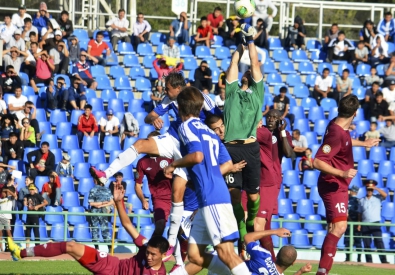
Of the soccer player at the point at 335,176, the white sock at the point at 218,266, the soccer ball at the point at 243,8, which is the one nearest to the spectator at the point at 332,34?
the soccer ball at the point at 243,8

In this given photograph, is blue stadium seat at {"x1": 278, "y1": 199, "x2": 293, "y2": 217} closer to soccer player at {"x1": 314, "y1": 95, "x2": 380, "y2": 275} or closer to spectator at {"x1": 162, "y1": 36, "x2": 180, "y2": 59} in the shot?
spectator at {"x1": 162, "y1": 36, "x2": 180, "y2": 59}

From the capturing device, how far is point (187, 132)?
9539mm

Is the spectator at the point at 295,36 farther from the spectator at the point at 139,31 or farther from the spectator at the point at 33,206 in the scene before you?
the spectator at the point at 33,206

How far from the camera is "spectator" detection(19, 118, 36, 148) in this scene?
21266 mm

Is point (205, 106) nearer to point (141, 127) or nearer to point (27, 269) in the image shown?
point (27, 269)

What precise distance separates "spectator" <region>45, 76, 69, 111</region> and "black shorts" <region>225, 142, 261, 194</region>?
474 inches

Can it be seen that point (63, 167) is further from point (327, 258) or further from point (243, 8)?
point (327, 258)

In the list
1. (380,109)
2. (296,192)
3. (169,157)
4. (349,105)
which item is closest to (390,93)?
(380,109)

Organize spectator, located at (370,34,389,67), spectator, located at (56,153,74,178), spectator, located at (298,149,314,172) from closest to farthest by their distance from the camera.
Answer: spectator, located at (56,153,74,178)
spectator, located at (298,149,314,172)
spectator, located at (370,34,389,67)

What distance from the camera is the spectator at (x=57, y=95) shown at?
74.9ft

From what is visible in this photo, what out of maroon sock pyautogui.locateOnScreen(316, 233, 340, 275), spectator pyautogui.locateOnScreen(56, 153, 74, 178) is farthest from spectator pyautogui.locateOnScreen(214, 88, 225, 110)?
maroon sock pyautogui.locateOnScreen(316, 233, 340, 275)

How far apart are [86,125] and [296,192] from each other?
5.65 meters

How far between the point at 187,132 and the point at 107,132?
13121mm

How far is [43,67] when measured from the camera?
2383 centimetres
